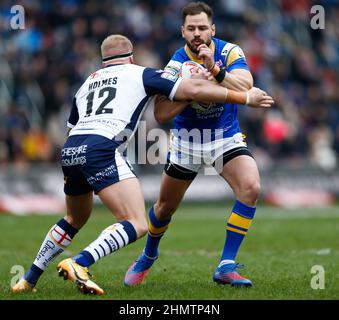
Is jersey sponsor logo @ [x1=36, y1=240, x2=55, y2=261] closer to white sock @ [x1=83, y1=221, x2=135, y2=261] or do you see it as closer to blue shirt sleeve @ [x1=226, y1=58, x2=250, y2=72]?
white sock @ [x1=83, y1=221, x2=135, y2=261]

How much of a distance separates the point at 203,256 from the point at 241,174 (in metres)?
3.19

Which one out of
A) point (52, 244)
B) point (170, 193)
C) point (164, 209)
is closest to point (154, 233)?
point (164, 209)

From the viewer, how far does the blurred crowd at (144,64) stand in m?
20.4

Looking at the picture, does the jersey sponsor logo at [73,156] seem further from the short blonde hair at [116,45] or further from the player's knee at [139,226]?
the short blonde hair at [116,45]

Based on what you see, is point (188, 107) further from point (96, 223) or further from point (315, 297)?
point (96, 223)

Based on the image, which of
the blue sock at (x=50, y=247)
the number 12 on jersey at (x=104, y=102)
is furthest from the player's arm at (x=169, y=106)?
the blue sock at (x=50, y=247)

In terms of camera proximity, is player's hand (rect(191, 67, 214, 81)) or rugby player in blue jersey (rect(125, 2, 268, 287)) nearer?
player's hand (rect(191, 67, 214, 81))

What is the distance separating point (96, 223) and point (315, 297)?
972cm

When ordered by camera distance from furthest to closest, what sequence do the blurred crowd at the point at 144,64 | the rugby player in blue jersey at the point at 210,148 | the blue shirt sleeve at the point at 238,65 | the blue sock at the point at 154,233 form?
1. the blurred crowd at the point at 144,64
2. the blue sock at the point at 154,233
3. the blue shirt sleeve at the point at 238,65
4. the rugby player in blue jersey at the point at 210,148

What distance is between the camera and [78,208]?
780 centimetres

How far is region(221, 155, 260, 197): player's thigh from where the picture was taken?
8.09m

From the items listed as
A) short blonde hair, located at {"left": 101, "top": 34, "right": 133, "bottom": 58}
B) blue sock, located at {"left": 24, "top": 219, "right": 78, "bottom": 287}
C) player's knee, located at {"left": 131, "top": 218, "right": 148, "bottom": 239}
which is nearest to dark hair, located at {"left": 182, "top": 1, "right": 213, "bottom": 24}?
short blonde hair, located at {"left": 101, "top": 34, "right": 133, "bottom": 58}

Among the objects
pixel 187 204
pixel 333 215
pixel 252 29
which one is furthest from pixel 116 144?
pixel 252 29

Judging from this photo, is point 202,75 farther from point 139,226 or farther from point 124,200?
point 139,226
